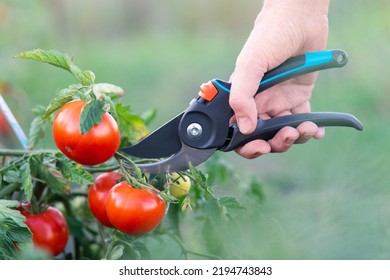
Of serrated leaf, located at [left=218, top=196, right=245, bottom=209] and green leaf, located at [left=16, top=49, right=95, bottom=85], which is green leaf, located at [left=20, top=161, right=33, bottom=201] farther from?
serrated leaf, located at [left=218, top=196, right=245, bottom=209]

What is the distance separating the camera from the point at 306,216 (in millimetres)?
2580

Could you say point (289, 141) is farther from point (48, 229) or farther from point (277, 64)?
point (48, 229)

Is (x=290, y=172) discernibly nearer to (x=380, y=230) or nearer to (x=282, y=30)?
(x=380, y=230)

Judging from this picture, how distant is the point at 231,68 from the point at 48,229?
4727mm

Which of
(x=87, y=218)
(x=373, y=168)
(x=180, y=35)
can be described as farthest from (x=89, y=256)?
(x=180, y=35)

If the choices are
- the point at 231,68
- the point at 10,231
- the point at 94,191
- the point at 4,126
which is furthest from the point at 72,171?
the point at 231,68

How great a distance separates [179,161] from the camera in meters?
1.61

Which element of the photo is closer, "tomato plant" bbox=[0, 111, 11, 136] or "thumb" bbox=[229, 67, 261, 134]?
"thumb" bbox=[229, 67, 261, 134]

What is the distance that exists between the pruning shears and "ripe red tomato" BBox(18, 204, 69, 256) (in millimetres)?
243

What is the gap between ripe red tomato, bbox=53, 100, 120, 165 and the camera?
1433 mm

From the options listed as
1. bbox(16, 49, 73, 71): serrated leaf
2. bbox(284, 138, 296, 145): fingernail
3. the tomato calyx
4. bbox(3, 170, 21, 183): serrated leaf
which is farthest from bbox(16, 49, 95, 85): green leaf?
bbox(284, 138, 296, 145): fingernail

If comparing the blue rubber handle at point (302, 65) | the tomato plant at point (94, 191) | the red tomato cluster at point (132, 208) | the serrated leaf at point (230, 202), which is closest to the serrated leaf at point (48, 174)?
the tomato plant at point (94, 191)

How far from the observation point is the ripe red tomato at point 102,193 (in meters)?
1.61

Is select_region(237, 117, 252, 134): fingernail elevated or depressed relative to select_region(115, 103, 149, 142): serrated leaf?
elevated
